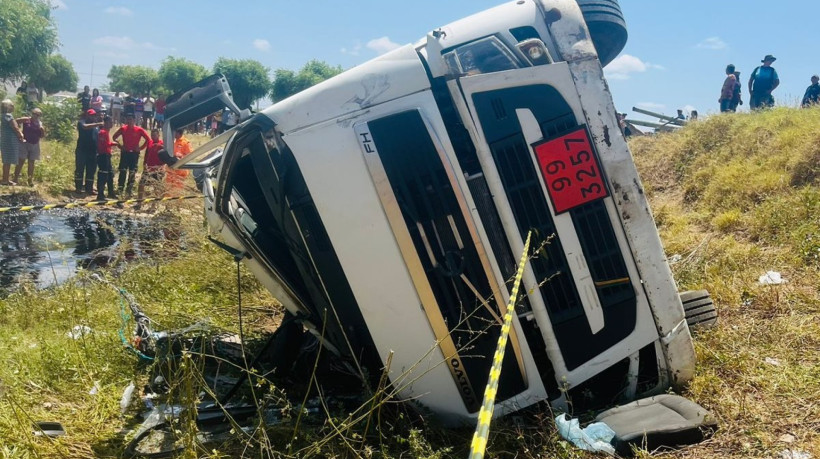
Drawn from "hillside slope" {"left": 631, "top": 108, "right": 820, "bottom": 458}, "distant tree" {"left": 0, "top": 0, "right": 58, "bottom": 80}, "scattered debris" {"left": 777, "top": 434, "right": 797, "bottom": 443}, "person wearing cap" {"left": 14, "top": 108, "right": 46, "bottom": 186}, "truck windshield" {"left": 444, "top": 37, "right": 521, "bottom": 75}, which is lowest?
"scattered debris" {"left": 777, "top": 434, "right": 797, "bottom": 443}

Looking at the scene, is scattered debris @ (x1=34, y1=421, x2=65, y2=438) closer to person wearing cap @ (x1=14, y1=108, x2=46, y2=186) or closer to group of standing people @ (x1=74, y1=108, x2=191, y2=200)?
group of standing people @ (x1=74, y1=108, x2=191, y2=200)

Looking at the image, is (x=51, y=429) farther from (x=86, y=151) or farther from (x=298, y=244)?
(x=86, y=151)

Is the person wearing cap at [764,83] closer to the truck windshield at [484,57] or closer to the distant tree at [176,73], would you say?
the truck windshield at [484,57]

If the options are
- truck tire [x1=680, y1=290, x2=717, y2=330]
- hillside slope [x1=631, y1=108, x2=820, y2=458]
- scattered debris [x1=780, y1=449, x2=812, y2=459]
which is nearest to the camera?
scattered debris [x1=780, y1=449, x2=812, y2=459]

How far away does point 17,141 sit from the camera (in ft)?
39.0

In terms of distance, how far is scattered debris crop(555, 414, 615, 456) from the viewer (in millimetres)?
2738

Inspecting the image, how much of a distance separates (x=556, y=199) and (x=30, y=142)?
1263 cm

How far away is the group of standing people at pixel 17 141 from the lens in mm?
11640

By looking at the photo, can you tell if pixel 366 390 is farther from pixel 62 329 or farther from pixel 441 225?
pixel 62 329

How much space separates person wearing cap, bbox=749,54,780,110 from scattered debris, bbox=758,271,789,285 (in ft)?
29.4

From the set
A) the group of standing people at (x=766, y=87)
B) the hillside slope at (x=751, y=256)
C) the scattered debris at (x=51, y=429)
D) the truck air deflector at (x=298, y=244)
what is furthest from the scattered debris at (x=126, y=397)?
the group of standing people at (x=766, y=87)

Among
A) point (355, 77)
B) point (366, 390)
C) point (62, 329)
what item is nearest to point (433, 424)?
point (366, 390)

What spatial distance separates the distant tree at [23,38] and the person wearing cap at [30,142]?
16.7 metres

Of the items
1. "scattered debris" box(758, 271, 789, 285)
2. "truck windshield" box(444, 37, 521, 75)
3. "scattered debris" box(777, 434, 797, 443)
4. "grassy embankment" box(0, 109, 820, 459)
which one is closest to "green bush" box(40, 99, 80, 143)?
"grassy embankment" box(0, 109, 820, 459)
